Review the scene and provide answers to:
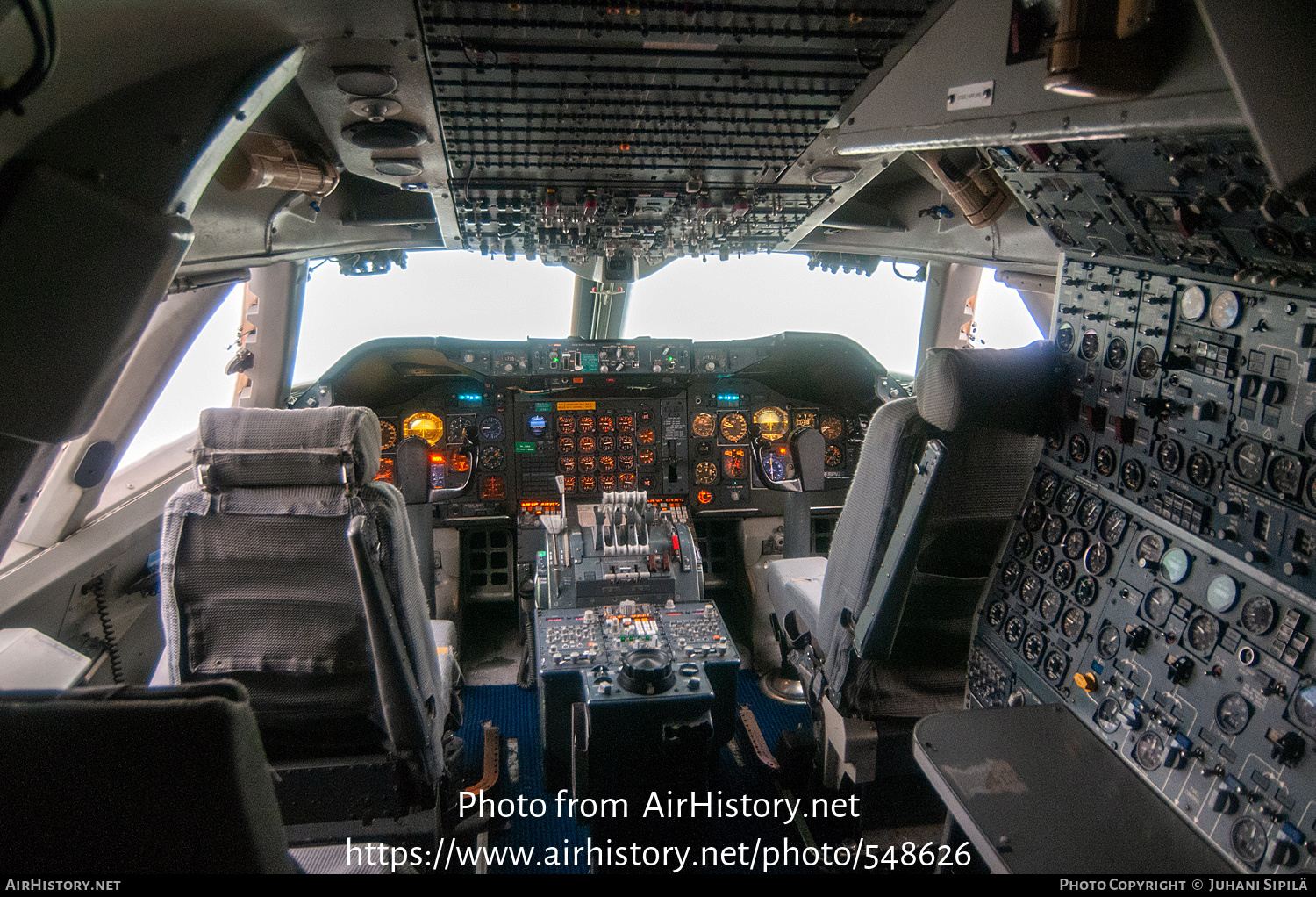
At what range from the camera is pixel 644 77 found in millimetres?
1625

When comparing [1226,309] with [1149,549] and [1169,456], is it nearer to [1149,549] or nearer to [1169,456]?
[1169,456]

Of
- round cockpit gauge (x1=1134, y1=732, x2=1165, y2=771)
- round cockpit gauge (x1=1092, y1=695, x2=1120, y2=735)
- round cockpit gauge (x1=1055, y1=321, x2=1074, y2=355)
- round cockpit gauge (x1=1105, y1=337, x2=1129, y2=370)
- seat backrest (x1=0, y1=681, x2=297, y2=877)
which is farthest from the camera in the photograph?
round cockpit gauge (x1=1055, y1=321, x2=1074, y2=355)

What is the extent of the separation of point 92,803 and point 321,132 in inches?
74.3

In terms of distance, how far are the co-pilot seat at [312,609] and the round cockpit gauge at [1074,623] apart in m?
1.67

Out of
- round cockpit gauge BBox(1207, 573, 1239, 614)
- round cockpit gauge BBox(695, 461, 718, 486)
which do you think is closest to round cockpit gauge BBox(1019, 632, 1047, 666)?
round cockpit gauge BBox(1207, 573, 1239, 614)

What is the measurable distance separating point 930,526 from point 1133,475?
531 millimetres

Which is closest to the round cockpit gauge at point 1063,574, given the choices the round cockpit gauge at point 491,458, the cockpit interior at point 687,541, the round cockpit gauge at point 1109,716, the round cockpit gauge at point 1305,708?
the cockpit interior at point 687,541

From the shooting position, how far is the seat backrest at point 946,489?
2.12 metres

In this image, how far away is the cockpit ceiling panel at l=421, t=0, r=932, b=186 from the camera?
54.8 inches

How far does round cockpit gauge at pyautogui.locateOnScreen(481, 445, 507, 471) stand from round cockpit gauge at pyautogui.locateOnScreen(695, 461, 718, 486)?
1.06 m

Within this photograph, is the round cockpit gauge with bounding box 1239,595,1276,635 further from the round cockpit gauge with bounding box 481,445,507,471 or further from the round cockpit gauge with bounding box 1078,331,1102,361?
the round cockpit gauge with bounding box 481,445,507,471

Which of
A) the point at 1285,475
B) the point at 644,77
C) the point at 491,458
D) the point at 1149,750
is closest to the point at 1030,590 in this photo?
the point at 1149,750

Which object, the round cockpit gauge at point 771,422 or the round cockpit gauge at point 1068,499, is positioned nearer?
the round cockpit gauge at point 1068,499

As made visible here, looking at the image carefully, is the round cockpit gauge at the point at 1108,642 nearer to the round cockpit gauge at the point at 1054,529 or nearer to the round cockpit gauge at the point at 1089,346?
the round cockpit gauge at the point at 1054,529
